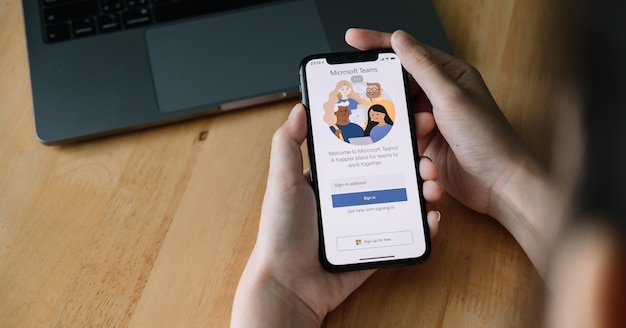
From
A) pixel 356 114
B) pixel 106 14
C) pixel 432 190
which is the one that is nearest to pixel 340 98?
pixel 356 114

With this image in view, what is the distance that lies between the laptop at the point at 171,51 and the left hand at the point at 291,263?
0.11 meters

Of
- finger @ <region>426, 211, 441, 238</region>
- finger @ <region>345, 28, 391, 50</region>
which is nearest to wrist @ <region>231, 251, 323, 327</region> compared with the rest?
finger @ <region>426, 211, 441, 238</region>

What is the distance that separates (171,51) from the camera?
2.19 ft

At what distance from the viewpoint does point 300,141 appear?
0.59 metres

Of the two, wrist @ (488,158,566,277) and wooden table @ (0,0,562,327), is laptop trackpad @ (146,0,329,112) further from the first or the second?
wrist @ (488,158,566,277)

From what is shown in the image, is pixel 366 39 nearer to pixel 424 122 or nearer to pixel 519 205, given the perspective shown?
pixel 424 122

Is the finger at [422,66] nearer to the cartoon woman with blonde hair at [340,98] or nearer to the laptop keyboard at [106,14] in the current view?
the cartoon woman with blonde hair at [340,98]

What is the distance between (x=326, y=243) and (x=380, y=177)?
0.08m

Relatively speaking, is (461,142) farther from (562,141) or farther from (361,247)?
(562,141)

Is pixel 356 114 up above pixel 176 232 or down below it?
above

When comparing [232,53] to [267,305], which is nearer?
[267,305]

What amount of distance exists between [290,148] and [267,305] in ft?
0.48

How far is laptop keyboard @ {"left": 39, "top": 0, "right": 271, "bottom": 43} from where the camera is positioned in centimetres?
67

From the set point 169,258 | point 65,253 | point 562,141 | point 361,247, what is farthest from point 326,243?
point 562,141
